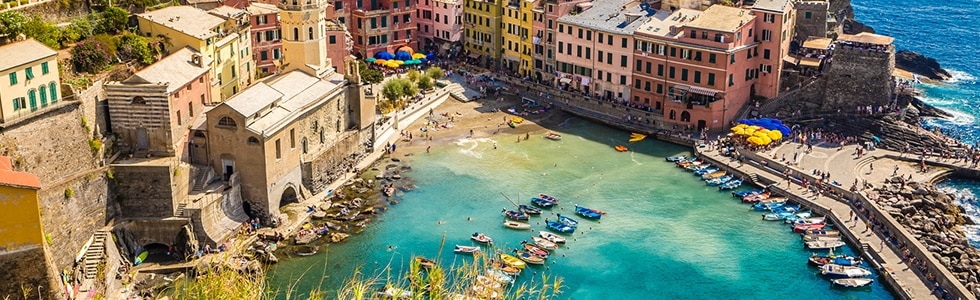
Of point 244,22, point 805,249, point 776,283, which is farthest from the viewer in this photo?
point 244,22

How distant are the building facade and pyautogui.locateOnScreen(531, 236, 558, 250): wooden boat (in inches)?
877

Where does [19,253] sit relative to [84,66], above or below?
below

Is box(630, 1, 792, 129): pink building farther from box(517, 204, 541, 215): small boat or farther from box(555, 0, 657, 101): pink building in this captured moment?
box(517, 204, 541, 215): small boat

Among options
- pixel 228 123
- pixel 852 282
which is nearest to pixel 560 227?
pixel 852 282

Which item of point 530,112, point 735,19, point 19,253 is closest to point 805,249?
point 735,19

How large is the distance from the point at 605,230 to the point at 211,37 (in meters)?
29.1

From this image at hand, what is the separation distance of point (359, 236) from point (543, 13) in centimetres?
3696

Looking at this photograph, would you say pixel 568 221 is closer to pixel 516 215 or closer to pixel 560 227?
pixel 560 227

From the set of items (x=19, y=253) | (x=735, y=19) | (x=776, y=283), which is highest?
(x=735, y=19)

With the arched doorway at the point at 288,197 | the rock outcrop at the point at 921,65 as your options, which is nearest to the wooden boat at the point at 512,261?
the arched doorway at the point at 288,197

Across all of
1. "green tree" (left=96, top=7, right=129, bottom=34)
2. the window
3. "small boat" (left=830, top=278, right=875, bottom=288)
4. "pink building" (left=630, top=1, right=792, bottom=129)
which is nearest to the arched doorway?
the window

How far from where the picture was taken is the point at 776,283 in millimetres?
65000

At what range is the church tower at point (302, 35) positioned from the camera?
80375 millimetres

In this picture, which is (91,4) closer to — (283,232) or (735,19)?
(283,232)
